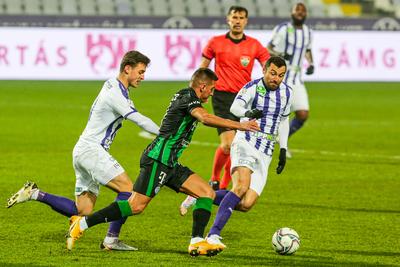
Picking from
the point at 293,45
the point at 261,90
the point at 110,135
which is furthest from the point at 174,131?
the point at 293,45

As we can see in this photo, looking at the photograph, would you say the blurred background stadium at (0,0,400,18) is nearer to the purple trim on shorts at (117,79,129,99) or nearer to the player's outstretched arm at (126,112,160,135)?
the purple trim on shorts at (117,79,129,99)

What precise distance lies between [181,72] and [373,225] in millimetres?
17701

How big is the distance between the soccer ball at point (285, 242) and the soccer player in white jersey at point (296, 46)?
6.81 metres

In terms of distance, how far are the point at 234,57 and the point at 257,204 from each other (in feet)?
5.73

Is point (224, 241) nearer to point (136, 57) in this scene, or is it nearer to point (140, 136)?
point (136, 57)

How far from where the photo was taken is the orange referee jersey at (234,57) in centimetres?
1195

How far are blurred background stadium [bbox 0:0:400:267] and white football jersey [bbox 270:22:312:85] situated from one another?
1.26 metres

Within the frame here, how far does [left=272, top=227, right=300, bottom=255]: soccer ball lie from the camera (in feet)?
27.5

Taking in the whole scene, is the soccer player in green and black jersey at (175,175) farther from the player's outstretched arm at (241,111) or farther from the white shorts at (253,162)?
the white shorts at (253,162)

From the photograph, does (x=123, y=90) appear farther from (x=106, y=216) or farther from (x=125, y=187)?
(x=106, y=216)

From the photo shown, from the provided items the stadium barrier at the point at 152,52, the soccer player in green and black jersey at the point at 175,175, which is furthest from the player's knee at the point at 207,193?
the stadium barrier at the point at 152,52

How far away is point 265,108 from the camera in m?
9.34

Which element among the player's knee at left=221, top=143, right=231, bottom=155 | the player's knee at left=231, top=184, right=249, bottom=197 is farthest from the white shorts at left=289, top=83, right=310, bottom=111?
the player's knee at left=231, top=184, right=249, bottom=197

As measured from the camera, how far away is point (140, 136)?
727 inches
